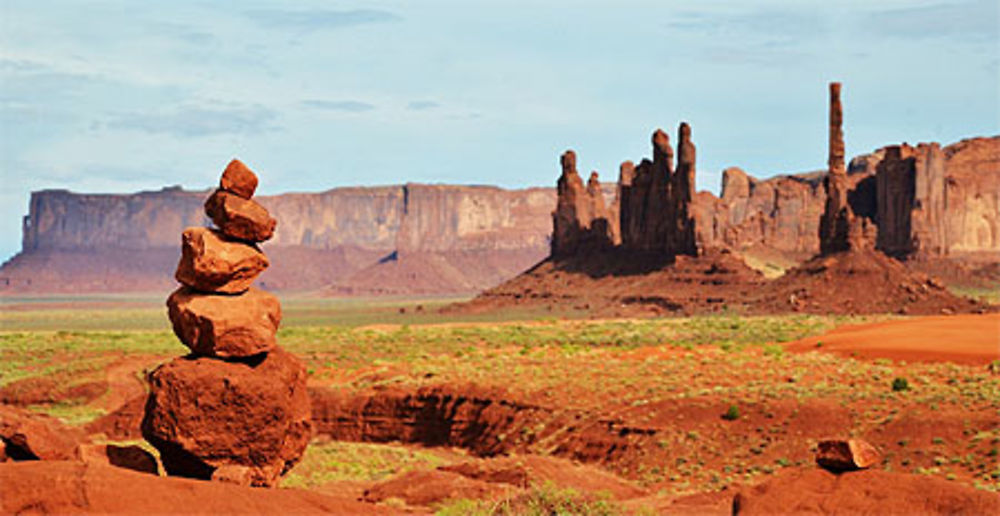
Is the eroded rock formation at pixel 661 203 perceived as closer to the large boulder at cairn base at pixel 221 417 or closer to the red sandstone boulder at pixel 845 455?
the red sandstone boulder at pixel 845 455

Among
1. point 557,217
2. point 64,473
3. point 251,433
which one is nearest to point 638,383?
point 251,433

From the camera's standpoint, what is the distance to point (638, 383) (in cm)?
4012

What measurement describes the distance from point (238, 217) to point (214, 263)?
0.93 meters

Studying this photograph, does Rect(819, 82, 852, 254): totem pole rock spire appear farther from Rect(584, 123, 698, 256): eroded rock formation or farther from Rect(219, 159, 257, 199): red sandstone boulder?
Rect(219, 159, 257, 199): red sandstone boulder

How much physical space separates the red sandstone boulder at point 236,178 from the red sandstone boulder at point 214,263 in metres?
0.79

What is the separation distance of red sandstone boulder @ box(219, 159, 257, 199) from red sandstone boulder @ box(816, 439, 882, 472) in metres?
10.4

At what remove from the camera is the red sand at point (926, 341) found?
43312 mm

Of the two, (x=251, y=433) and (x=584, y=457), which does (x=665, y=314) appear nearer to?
(x=584, y=457)

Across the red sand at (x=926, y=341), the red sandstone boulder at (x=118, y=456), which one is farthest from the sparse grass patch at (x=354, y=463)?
the red sand at (x=926, y=341)

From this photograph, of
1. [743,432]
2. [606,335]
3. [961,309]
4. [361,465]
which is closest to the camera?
[743,432]

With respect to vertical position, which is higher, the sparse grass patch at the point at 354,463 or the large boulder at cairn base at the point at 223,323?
the large boulder at cairn base at the point at 223,323

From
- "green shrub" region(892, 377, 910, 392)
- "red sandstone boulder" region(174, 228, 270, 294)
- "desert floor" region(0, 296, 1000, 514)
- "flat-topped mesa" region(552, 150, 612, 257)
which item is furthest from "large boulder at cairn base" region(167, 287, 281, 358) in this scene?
"flat-topped mesa" region(552, 150, 612, 257)

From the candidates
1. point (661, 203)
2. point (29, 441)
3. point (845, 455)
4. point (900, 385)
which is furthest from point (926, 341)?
point (661, 203)

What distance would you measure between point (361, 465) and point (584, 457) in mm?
6672
